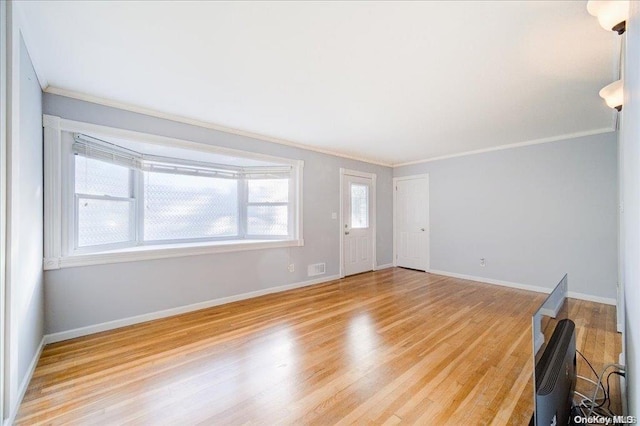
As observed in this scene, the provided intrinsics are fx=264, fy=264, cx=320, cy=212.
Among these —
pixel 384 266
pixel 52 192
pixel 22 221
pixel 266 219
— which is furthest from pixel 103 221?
pixel 384 266

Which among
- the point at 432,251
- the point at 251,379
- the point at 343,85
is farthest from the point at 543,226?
the point at 251,379

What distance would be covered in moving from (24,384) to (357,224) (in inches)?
182

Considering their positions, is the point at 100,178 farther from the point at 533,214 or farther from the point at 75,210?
the point at 533,214

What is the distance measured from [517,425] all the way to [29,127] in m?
3.82

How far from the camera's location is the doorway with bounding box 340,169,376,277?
16.6 feet

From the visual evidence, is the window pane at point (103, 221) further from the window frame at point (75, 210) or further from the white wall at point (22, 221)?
the white wall at point (22, 221)

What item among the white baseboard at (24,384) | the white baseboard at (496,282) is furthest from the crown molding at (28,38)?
the white baseboard at (496,282)

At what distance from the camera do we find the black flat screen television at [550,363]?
0.95 metres

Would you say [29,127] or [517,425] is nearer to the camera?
[517,425]

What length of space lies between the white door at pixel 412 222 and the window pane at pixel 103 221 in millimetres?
4953

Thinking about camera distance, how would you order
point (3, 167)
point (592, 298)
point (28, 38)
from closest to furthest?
1. point (3, 167)
2. point (28, 38)
3. point (592, 298)

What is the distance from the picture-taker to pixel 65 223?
2527 mm

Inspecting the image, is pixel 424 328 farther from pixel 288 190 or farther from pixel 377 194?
pixel 377 194

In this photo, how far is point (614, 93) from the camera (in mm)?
1803
